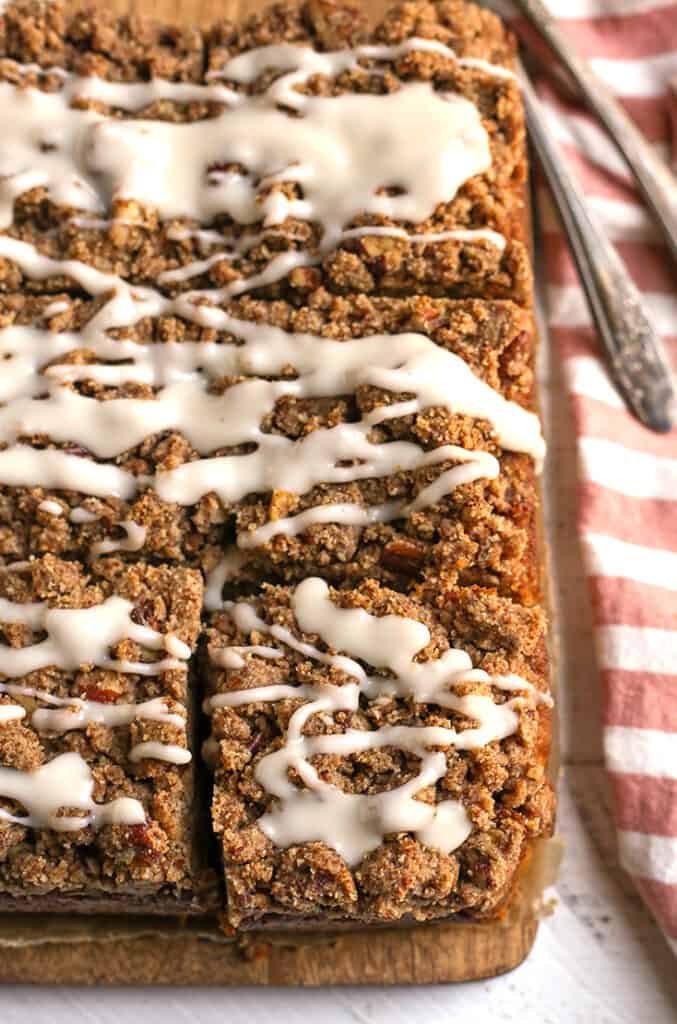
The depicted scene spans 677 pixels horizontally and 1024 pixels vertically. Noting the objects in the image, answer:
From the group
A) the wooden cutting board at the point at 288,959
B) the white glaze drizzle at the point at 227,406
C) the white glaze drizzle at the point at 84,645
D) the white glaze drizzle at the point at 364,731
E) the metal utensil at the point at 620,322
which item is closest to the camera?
the white glaze drizzle at the point at 364,731

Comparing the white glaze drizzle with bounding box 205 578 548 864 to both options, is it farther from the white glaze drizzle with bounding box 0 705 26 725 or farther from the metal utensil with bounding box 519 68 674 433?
the metal utensil with bounding box 519 68 674 433

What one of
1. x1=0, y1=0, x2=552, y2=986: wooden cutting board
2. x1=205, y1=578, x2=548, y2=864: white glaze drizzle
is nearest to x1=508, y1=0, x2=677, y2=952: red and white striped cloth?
x1=0, y1=0, x2=552, y2=986: wooden cutting board

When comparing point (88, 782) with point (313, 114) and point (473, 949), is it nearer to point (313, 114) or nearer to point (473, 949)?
point (473, 949)

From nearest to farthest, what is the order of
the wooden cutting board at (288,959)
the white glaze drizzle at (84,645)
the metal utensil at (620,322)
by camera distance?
the white glaze drizzle at (84,645) < the wooden cutting board at (288,959) < the metal utensil at (620,322)

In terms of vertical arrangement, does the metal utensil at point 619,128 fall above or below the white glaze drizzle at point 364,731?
above

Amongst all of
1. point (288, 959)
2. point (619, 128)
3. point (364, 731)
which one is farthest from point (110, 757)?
point (619, 128)

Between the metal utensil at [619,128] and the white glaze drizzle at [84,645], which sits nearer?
the white glaze drizzle at [84,645]

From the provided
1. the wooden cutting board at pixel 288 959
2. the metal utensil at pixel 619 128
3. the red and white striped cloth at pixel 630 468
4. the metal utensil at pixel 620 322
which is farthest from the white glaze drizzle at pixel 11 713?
the metal utensil at pixel 619 128

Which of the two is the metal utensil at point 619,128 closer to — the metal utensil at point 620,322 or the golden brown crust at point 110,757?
the metal utensil at point 620,322

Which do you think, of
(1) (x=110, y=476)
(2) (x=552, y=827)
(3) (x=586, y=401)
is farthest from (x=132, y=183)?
(2) (x=552, y=827)
